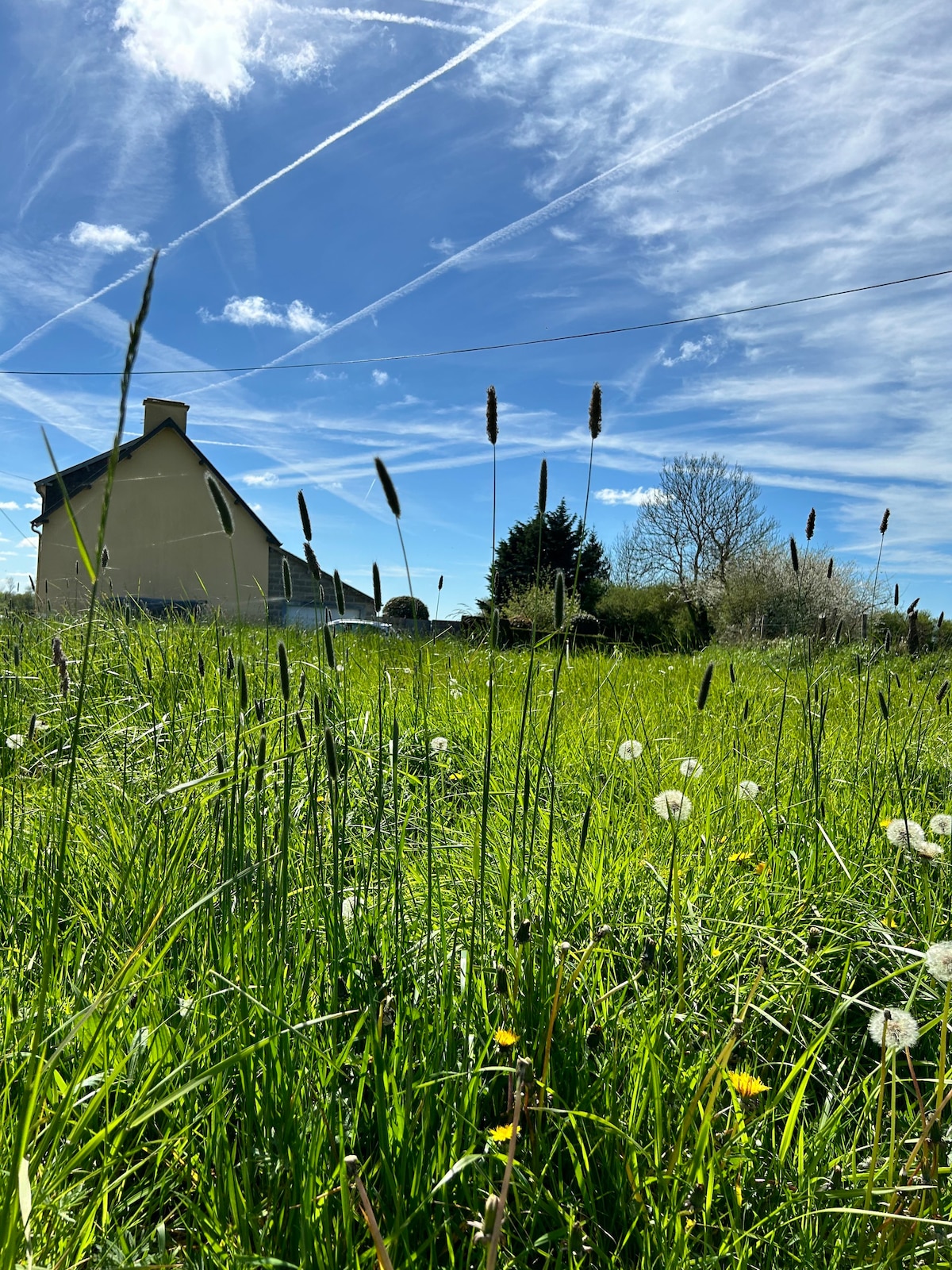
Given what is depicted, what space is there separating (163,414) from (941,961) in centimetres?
2481

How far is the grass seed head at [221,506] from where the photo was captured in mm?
1555

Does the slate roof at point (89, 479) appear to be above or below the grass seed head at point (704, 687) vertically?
above

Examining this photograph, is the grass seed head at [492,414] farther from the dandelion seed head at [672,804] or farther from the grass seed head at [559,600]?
the dandelion seed head at [672,804]

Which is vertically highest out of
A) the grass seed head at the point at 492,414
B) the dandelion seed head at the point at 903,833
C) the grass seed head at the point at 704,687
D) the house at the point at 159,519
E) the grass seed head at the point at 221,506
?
the house at the point at 159,519

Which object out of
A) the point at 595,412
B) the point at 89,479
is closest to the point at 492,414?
Result: the point at 595,412

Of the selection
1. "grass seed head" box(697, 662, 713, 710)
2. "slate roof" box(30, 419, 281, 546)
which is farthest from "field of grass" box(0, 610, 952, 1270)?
"slate roof" box(30, 419, 281, 546)

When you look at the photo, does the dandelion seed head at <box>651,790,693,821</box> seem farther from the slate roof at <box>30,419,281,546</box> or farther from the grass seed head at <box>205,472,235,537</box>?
the slate roof at <box>30,419,281,546</box>

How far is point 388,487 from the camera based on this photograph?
1396 mm

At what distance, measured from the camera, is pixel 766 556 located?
28047mm

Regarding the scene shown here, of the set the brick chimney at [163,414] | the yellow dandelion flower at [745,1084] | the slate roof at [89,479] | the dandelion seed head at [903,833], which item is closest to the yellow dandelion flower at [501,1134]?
the yellow dandelion flower at [745,1084]

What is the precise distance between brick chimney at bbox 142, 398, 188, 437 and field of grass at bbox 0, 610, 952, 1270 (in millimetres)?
22302

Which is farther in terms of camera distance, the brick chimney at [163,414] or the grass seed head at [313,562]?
the brick chimney at [163,414]

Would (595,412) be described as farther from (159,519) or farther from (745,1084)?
(159,519)

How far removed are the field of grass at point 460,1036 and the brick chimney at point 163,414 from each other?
878 inches
